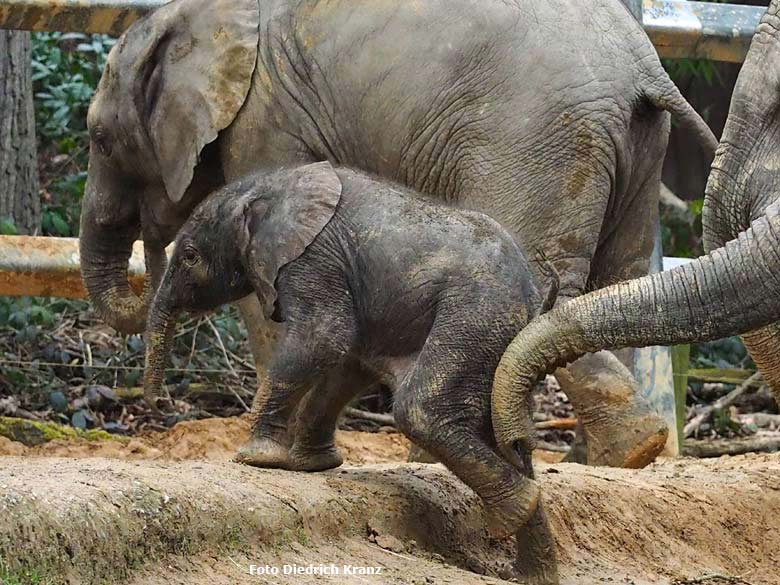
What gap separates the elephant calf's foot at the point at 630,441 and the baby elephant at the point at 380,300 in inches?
67.9

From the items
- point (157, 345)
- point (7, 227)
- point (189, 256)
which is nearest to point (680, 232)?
point (7, 227)

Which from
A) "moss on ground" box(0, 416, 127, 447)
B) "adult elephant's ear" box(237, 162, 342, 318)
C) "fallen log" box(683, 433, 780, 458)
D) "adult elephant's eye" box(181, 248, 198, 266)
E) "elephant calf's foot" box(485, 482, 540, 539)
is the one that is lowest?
"fallen log" box(683, 433, 780, 458)

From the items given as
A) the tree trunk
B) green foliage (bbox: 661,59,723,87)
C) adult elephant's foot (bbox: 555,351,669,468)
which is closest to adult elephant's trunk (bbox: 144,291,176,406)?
adult elephant's foot (bbox: 555,351,669,468)

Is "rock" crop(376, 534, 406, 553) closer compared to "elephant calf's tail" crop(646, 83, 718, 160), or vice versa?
"rock" crop(376, 534, 406, 553)

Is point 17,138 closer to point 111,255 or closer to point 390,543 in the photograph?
point 111,255

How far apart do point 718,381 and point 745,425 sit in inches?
17.8

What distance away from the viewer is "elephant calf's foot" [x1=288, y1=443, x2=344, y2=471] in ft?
19.7

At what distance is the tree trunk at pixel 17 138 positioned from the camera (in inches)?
429

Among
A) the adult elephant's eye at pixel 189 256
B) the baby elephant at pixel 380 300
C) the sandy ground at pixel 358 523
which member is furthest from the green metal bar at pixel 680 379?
the adult elephant's eye at pixel 189 256

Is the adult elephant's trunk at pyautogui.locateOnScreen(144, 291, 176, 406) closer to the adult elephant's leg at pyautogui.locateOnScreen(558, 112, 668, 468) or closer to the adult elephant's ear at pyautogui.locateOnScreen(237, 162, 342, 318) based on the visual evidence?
the adult elephant's ear at pyautogui.locateOnScreen(237, 162, 342, 318)

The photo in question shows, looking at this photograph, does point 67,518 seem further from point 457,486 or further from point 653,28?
point 653,28

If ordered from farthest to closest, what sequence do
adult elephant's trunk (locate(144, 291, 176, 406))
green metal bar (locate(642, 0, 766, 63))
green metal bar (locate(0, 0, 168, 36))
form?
green metal bar (locate(642, 0, 766, 63)), green metal bar (locate(0, 0, 168, 36)), adult elephant's trunk (locate(144, 291, 176, 406))

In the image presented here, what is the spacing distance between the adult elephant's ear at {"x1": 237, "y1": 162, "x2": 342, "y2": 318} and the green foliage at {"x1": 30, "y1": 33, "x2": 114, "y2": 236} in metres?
6.49

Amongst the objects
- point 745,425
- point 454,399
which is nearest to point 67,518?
point 454,399
